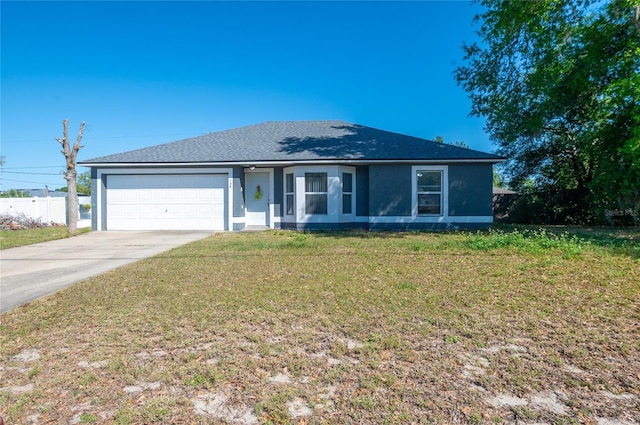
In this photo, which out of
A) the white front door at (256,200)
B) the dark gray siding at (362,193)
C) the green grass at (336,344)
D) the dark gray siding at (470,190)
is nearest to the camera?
the green grass at (336,344)

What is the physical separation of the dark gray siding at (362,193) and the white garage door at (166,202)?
539 centimetres

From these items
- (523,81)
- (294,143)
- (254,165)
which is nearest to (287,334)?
(254,165)

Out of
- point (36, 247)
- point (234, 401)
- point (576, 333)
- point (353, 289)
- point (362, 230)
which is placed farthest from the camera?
point (362, 230)

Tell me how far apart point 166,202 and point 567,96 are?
16.5 m

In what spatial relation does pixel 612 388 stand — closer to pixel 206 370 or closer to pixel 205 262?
pixel 206 370

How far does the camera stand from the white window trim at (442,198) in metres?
13.5

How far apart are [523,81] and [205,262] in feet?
50.8

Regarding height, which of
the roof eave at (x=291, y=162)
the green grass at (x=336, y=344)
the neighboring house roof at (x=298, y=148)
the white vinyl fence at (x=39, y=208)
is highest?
the neighboring house roof at (x=298, y=148)

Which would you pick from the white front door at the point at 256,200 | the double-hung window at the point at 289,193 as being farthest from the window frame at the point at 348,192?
the white front door at the point at 256,200

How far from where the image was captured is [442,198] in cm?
1364

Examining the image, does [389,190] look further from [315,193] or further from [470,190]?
[470,190]

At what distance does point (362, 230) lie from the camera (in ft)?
44.0

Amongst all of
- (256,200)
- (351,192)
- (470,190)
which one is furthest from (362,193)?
(256,200)

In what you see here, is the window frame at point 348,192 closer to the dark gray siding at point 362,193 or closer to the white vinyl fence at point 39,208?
the dark gray siding at point 362,193
